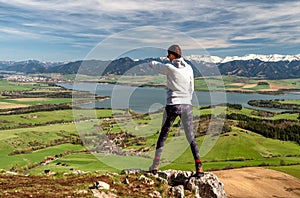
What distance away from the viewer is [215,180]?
11164 mm

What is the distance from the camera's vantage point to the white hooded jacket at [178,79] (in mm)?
9109

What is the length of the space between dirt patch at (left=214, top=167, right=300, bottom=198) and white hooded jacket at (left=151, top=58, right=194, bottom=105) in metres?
30.8

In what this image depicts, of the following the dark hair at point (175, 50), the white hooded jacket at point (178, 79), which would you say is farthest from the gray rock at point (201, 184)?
the dark hair at point (175, 50)

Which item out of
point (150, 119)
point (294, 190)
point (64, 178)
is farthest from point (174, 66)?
point (294, 190)

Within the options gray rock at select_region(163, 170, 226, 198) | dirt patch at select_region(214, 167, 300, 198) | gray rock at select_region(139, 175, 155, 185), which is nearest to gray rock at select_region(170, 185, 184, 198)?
gray rock at select_region(163, 170, 226, 198)

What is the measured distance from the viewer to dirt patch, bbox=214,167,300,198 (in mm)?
40122

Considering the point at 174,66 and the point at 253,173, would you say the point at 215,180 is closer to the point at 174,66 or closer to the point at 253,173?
the point at 174,66

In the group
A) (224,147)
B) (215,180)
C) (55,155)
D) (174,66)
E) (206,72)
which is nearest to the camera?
(174,66)

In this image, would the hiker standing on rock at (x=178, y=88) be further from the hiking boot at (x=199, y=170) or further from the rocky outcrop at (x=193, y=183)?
the rocky outcrop at (x=193, y=183)

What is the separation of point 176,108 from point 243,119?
116 m

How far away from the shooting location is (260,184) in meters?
45.3

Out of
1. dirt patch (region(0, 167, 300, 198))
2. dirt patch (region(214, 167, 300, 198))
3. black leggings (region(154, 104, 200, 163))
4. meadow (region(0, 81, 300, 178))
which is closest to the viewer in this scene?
dirt patch (region(0, 167, 300, 198))

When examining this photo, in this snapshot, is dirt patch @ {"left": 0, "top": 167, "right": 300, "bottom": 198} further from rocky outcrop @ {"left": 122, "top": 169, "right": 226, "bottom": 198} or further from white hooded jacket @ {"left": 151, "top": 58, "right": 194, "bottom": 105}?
white hooded jacket @ {"left": 151, "top": 58, "right": 194, "bottom": 105}

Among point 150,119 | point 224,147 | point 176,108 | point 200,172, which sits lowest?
→ point 224,147
